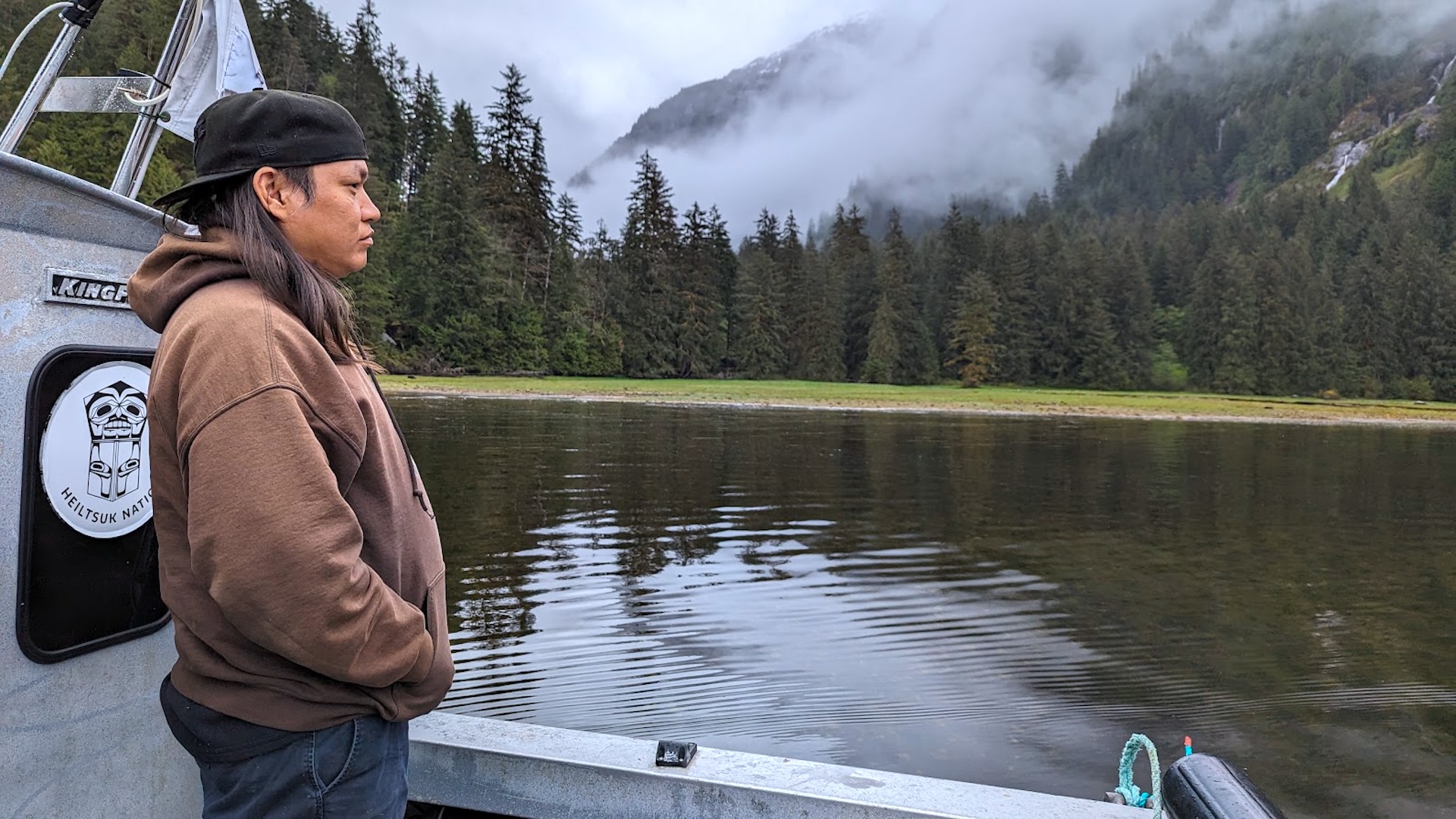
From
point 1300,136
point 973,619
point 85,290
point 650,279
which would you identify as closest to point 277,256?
point 85,290

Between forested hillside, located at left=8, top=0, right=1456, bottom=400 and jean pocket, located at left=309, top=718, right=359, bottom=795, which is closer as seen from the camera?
jean pocket, located at left=309, top=718, right=359, bottom=795

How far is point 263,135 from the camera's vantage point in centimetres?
163

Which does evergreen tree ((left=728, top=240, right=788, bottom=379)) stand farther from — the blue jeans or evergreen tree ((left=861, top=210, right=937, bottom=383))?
→ the blue jeans

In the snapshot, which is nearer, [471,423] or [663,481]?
[663,481]

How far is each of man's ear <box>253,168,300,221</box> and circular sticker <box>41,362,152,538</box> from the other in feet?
2.13

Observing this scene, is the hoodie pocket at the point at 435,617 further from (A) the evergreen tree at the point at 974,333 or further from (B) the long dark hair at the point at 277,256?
(A) the evergreen tree at the point at 974,333

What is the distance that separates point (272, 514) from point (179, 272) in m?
0.50

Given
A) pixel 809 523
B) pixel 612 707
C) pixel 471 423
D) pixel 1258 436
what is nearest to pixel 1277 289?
pixel 1258 436

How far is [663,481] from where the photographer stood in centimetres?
1452

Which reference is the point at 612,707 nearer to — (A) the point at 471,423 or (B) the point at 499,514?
(B) the point at 499,514

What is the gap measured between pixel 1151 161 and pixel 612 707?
8593 inches

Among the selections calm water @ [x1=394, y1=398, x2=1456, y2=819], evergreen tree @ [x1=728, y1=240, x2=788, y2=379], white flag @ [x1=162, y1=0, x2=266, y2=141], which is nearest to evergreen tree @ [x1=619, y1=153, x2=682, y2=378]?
evergreen tree @ [x1=728, y1=240, x2=788, y2=379]

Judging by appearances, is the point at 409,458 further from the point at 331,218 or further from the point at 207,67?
the point at 207,67

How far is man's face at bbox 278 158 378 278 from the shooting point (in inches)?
66.8
